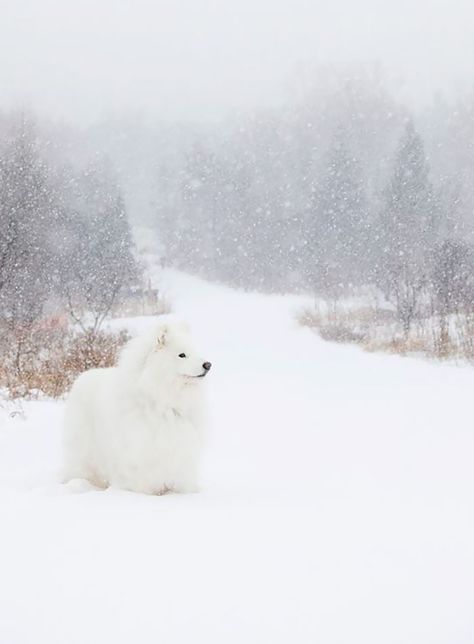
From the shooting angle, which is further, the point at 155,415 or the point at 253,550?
the point at 155,415

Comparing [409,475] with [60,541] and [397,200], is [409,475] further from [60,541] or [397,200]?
[397,200]

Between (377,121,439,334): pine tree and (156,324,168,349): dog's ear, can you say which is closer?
(156,324,168,349): dog's ear

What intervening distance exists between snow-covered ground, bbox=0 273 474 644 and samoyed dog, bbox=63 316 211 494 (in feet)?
0.71

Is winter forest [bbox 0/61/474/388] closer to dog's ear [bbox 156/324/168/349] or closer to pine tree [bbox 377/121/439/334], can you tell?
pine tree [bbox 377/121/439/334]

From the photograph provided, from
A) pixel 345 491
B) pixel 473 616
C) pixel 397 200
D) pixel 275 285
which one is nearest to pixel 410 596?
pixel 473 616

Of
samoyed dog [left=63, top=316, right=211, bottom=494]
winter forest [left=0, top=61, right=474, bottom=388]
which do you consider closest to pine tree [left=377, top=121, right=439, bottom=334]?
winter forest [left=0, top=61, right=474, bottom=388]

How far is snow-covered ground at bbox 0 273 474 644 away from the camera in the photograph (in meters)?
1.96

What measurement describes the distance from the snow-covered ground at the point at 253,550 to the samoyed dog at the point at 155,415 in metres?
0.22

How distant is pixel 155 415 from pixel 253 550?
1498mm

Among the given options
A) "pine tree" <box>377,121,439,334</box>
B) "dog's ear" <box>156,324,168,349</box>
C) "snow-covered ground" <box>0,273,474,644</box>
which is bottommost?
"snow-covered ground" <box>0,273,474,644</box>

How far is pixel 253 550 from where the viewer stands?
2.57 metres

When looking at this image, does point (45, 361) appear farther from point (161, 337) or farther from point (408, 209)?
point (408, 209)

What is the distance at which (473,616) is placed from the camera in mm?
2070

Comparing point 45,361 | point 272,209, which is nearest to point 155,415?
point 45,361
